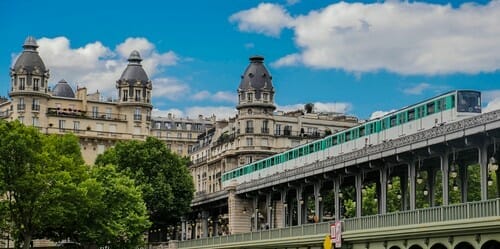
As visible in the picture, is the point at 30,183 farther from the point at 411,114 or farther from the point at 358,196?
the point at 411,114

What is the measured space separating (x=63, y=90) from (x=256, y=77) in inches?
2103

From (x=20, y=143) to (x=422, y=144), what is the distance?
138 feet

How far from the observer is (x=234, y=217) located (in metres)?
109

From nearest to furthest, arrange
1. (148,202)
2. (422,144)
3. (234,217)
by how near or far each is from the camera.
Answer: (422,144) → (234,217) → (148,202)

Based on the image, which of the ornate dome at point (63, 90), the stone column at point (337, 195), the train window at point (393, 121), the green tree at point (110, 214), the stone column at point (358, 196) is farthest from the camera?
the ornate dome at point (63, 90)

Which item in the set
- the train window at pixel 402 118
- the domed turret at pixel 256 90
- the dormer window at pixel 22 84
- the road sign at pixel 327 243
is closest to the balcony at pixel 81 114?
the dormer window at pixel 22 84

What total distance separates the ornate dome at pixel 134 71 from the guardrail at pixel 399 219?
3602 inches

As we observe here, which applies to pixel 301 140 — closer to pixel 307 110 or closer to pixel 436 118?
pixel 307 110

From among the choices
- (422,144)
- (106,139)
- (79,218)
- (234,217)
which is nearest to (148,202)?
(234,217)

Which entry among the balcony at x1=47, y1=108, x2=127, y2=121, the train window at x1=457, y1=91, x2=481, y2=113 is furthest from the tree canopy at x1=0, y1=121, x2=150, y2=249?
the balcony at x1=47, y1=108, x2=127, y2=121

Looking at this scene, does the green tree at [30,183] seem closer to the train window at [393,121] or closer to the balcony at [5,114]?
the train window at [393,121]

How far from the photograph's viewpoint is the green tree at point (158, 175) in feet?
393

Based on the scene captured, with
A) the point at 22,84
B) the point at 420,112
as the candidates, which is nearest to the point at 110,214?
the point at 420,112

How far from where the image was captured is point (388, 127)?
252ft
